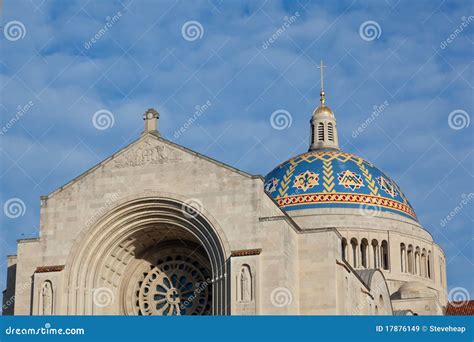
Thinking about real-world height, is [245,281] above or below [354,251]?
below

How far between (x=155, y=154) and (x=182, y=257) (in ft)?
13.9

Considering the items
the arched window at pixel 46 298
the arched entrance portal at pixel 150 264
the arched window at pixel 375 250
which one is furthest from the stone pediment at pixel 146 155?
the arched window at pixel 375 250

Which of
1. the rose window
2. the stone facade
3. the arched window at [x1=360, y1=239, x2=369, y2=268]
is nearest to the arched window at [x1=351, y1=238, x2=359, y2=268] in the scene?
the arched window at [x1=360, y1=239, x2=369, y2=268]

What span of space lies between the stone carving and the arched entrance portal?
138 cm

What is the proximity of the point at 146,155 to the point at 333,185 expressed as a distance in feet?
56.8

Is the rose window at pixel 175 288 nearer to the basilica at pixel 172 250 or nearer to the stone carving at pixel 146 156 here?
the basilica at pixel 172 250

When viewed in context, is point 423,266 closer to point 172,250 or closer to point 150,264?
point 172,250

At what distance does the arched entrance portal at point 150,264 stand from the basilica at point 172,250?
36 mm

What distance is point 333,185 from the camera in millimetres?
53906

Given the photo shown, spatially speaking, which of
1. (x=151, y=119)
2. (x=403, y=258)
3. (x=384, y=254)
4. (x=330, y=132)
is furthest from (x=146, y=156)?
(x=330, y=132)

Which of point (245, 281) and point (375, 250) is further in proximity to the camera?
point (375, 250)

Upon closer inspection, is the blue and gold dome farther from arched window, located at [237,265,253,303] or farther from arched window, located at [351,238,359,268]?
arched window, located at [237,265,253,303]

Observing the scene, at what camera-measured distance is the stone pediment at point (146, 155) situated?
125 ft

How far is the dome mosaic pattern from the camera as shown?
53656mm
